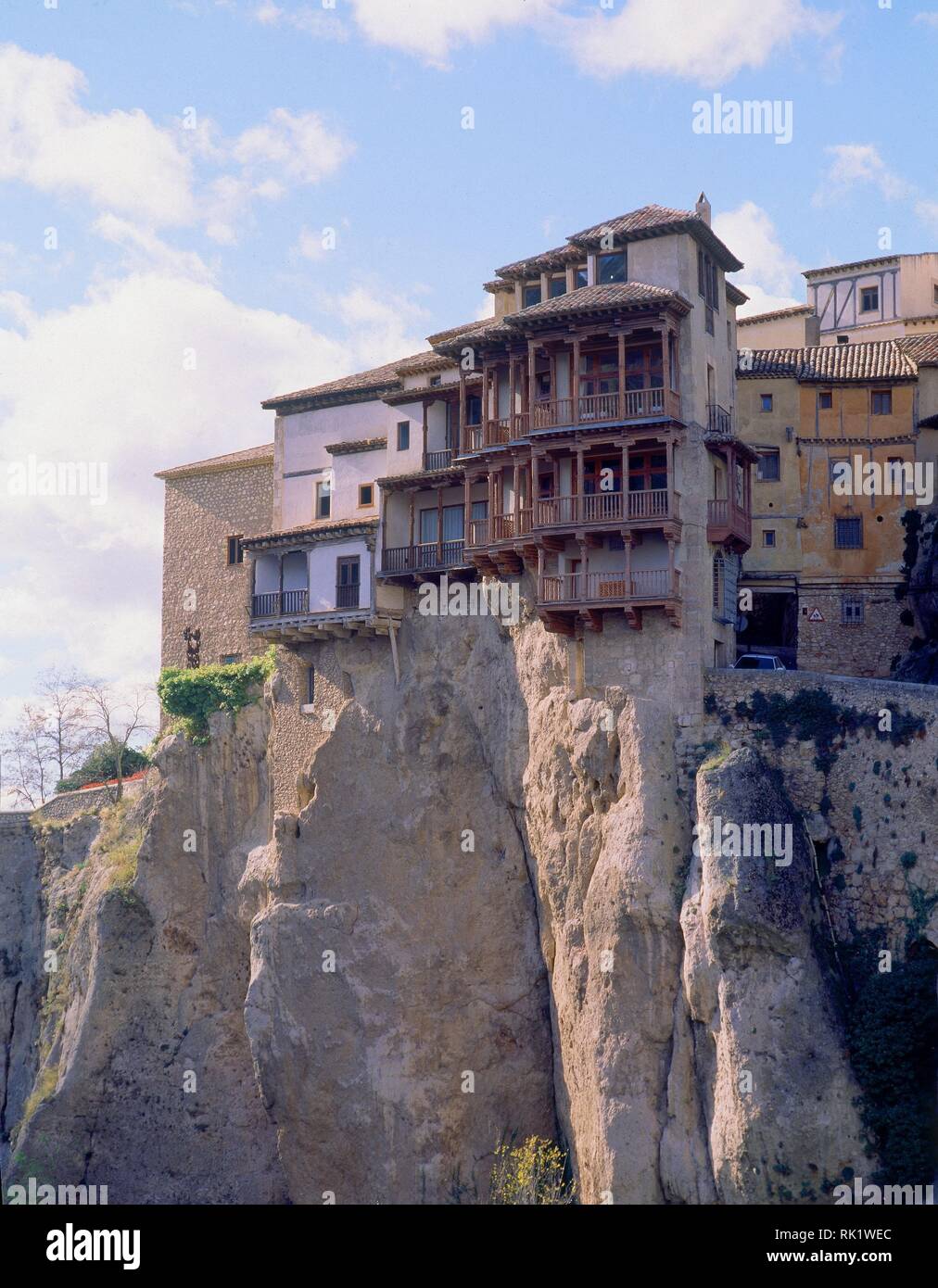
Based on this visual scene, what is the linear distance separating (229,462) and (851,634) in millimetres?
23713

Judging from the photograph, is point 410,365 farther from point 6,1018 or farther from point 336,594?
point 6,1018

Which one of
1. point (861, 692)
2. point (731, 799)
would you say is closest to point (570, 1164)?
point (731, 799)

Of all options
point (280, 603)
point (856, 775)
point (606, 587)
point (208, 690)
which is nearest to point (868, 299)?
point (280, 603)

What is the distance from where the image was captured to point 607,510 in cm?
5584

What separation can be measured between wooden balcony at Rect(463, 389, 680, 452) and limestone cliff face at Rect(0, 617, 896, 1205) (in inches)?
246

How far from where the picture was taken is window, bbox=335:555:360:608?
6356cm

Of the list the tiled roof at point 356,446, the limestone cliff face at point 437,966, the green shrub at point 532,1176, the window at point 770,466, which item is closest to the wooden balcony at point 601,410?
the limestone cliff face at point 437,966

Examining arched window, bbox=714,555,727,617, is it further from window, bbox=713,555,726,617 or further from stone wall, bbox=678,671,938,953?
stone wall, bbox=678,671,938,953

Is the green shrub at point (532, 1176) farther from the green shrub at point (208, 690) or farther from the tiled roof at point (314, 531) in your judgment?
the tiled roof at point (314, 531)

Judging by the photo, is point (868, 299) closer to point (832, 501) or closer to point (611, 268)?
point (832, 501)

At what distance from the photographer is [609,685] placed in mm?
56000

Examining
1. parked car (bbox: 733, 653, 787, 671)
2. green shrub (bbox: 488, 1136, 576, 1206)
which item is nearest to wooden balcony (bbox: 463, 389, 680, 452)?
parked car (bbox: 733, 653, 787, 671)
